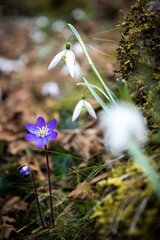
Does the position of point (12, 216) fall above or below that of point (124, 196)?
above

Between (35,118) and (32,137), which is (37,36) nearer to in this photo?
(35,118)

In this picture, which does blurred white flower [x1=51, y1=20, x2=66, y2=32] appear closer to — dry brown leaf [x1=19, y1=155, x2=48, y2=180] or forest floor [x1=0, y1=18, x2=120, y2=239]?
forest floor [x1=0, y1=18, x2=120, y2=239]

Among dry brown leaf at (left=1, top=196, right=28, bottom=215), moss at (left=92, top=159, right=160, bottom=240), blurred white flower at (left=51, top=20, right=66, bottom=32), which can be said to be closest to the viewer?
moss at (left=92, top=159, right=160, bottom=240)

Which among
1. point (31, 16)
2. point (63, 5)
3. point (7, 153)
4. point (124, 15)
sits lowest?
point (124, 15)

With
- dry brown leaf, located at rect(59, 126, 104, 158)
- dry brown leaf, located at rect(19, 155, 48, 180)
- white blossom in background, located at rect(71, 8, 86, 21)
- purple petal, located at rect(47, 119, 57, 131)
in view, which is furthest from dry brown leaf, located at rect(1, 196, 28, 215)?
white blossom in background, located at rect(71, 8, 86, 21)

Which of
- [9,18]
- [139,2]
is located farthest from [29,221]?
[9,18]

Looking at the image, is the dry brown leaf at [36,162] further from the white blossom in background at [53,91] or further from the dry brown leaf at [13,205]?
the white blossom in background at [53,91]

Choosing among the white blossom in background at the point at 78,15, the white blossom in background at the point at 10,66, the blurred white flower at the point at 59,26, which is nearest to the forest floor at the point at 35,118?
the white blossom in background at the point at 10,66

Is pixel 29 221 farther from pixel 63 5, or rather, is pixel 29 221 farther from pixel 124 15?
pixel 63 5
